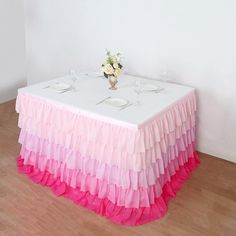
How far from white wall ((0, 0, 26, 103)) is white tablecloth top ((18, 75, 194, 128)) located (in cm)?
157

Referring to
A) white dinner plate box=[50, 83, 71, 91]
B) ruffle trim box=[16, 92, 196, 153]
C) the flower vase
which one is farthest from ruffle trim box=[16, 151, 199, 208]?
the flower vase

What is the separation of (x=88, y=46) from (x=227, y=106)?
1661 mm

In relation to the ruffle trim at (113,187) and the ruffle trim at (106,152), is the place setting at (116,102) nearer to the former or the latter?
the ruffle trim at (106,152)

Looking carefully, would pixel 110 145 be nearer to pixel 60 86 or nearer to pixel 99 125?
pixel 99 125

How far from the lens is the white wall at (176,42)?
266 cm

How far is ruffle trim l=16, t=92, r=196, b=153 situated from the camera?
6.75 ft

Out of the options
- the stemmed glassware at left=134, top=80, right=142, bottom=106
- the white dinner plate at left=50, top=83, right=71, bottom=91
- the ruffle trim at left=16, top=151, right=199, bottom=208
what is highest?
the stemmed glassware at left=134, top=80, right=142, bottom=106

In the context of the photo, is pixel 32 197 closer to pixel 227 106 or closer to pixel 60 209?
pixel 60 209

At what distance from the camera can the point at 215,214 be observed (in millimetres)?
2242

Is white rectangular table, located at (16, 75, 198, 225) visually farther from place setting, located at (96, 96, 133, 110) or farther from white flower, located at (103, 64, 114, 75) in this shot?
white flower, located at (103, 64, 114, 75)

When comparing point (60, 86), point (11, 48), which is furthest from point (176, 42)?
point (11, 48)

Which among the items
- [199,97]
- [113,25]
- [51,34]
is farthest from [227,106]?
[51,34]

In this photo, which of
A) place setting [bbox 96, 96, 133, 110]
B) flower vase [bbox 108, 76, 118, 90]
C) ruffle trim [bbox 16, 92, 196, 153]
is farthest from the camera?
flower vase [bbox 108, 76, 118, 90]

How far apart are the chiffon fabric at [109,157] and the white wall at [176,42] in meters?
0.29
